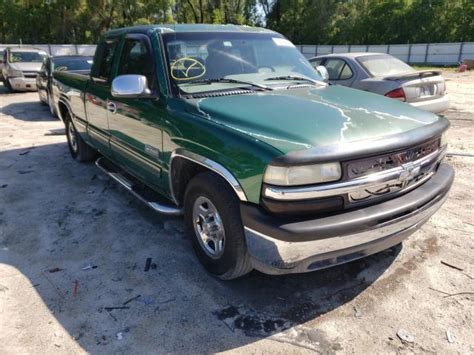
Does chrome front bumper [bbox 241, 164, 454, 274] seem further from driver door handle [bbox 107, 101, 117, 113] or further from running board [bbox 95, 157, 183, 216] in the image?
driver door handle [bbox 107, 101, 117, 113]

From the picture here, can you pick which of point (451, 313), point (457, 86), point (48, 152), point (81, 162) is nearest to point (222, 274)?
point (451, 313)

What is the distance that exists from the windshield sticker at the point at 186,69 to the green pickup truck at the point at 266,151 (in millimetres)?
12

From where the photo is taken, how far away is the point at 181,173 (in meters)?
3.42

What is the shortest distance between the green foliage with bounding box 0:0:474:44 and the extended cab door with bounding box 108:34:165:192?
3538cm

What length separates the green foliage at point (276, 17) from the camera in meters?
37.9

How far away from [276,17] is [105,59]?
52.7m

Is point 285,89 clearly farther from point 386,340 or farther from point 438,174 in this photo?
point 386,340

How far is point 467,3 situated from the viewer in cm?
4288

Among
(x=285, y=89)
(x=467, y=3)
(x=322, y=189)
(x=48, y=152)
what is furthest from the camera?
(x=467, y=3)

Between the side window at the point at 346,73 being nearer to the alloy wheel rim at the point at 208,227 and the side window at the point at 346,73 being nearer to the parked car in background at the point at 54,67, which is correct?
the alloy wheel rim at the point at 208,227

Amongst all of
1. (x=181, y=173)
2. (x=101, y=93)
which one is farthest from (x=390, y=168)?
(x=101, y=93)

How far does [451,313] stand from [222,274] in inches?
66.6

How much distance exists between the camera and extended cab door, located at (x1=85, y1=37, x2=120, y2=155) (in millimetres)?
4617

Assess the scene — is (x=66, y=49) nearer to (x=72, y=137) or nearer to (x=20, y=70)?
(x=20, y=70)
